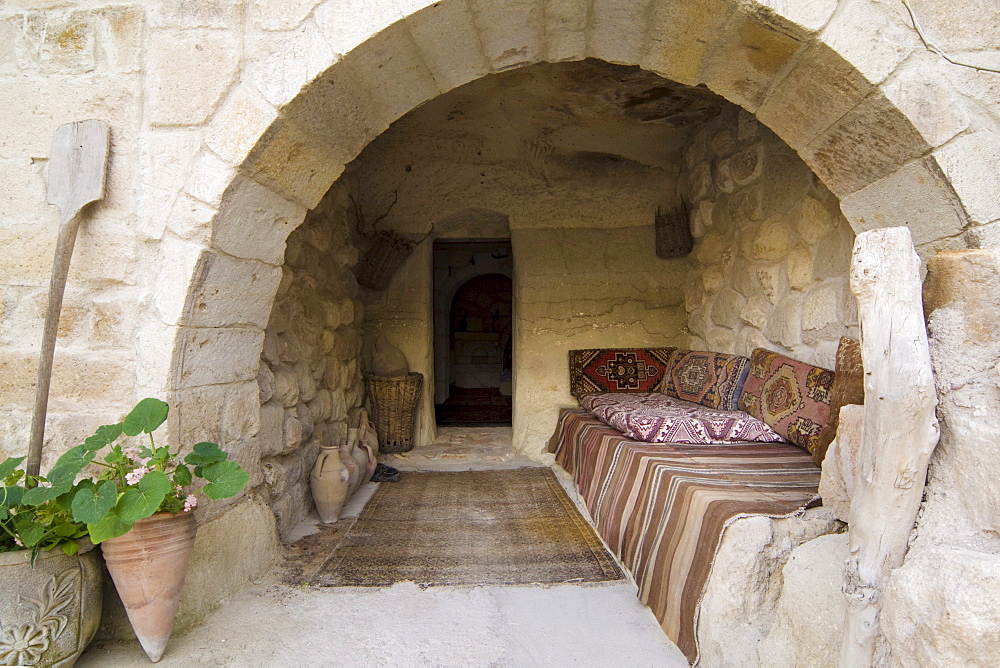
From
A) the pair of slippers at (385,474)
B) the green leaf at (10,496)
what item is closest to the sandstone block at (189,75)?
the green leaf at (10,496)

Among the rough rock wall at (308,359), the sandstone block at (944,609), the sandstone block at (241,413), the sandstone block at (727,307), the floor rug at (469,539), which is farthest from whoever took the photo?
the sandstone block at (727,307)

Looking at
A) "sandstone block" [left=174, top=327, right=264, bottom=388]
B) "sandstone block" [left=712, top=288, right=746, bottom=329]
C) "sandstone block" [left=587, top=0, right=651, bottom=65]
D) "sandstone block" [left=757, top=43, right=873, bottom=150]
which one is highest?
"sandstone block" [left=587, top=0, right=651, bottom=65]

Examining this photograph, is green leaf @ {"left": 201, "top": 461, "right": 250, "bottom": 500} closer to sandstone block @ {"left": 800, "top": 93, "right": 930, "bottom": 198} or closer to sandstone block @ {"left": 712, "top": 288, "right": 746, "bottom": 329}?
sandstone block @ {"left": 800, "top": 93, "right": 930, "bottom": 198}

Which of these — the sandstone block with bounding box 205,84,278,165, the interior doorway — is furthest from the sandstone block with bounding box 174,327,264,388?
the interior doorway

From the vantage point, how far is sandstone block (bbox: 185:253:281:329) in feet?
5.43

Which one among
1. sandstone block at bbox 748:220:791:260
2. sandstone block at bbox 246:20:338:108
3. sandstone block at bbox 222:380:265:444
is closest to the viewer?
sandstone block at bbox 246:20:338:108

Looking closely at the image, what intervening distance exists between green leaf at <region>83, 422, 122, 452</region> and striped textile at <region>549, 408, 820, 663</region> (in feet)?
4.94

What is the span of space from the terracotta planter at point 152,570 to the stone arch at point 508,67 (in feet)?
1.32

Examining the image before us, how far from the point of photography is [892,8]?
146 centimetres

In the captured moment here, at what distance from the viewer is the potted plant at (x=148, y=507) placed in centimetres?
133

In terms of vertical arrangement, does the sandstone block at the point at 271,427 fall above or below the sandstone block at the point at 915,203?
below

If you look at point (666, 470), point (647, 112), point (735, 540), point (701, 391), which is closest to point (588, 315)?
point (701, 391)

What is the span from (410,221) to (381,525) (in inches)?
84.4

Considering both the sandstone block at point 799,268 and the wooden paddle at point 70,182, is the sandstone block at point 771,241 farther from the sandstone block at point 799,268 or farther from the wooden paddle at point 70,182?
the wooden paddle at point 70,182
